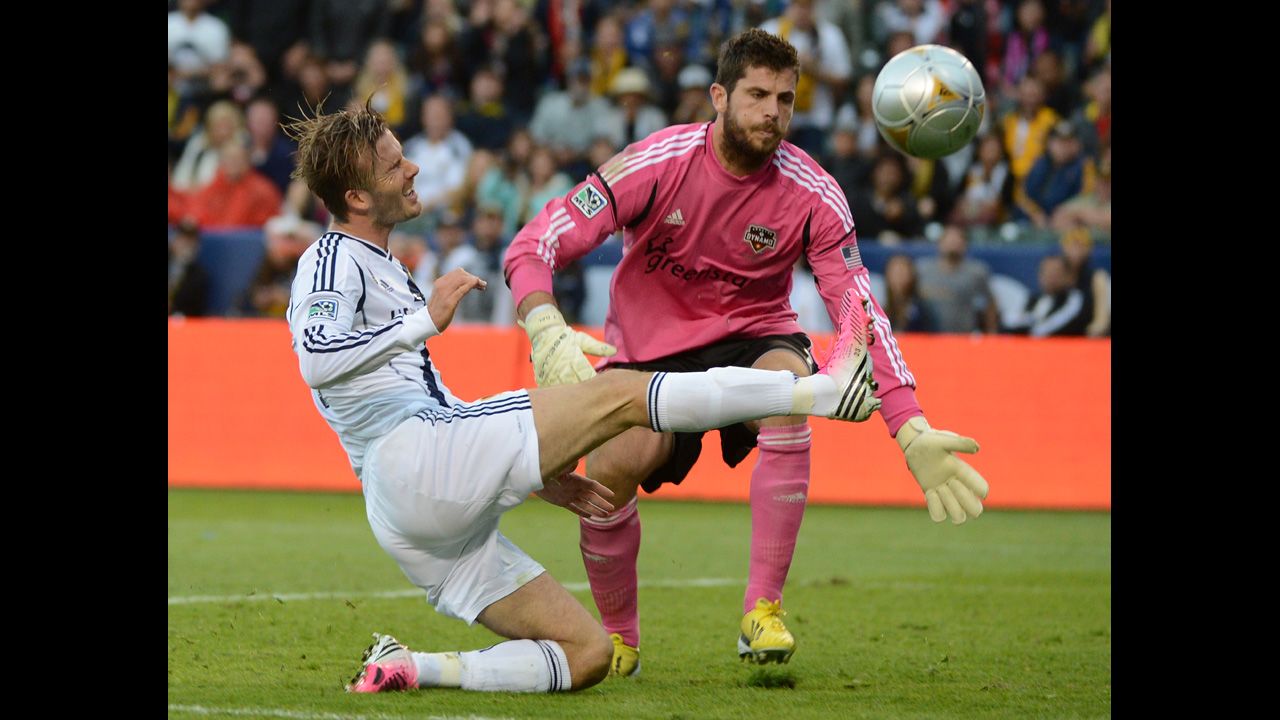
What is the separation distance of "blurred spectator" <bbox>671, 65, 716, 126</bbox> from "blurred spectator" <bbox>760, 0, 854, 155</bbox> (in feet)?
2.68

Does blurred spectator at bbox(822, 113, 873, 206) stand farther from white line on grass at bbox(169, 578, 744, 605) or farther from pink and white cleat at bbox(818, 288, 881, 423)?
pink and white cleat at bbox(818, 288, 881, 423)

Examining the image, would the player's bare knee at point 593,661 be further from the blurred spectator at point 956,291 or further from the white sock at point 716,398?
the blurred spectator at point 956,291

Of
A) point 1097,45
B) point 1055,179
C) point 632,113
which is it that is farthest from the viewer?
point 632,113

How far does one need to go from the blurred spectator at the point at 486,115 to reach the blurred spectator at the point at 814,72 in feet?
9.97

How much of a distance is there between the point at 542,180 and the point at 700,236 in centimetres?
929

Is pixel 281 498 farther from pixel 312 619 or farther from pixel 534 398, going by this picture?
pixel 534 398

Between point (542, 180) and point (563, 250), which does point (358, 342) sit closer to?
point (563, 250)

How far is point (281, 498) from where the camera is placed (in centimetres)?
1324

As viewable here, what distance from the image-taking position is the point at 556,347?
5.76 m

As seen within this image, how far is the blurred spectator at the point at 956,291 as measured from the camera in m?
14.0

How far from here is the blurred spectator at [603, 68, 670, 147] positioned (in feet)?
53.7

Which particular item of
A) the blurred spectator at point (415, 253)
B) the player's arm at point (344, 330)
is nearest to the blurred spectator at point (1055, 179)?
the blurred spectator at point (415, 253)

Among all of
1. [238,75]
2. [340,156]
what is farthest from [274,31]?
[340,156]
